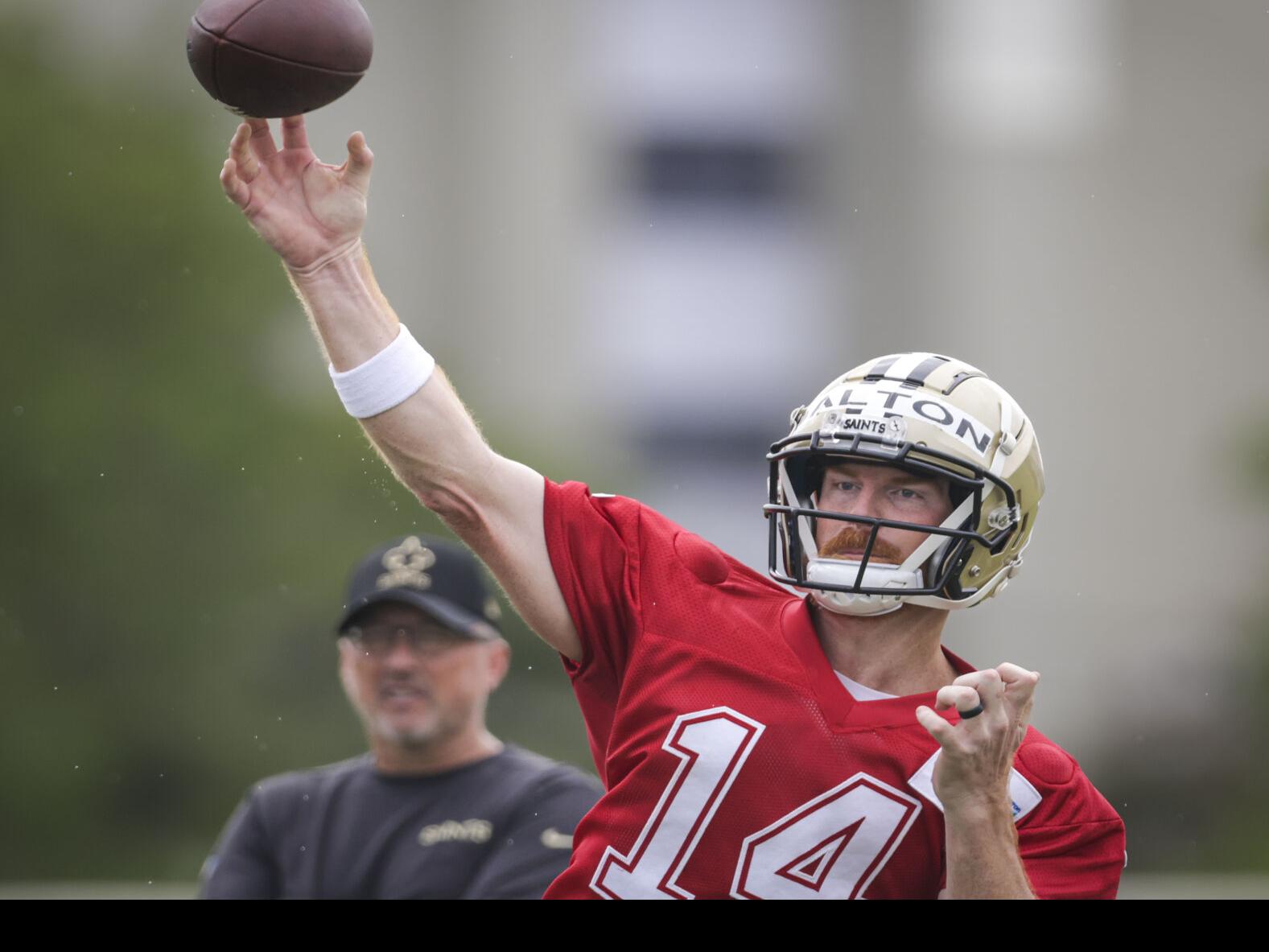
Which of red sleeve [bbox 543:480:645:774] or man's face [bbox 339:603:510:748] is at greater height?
red sleeve [bbox 543:480:645:774]

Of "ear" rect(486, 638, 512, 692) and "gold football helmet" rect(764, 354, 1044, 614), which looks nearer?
"gold football helmet" rect(764, 354, 1044, 614)

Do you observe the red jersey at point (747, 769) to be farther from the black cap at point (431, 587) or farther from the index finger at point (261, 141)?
the black cap at point (431, 587)

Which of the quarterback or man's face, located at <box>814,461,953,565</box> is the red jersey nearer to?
the quarterback

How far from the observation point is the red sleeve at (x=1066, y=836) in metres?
3.29

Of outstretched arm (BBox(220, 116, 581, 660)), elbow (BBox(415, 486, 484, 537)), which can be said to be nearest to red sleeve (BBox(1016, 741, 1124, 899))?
outstretched arm (BBox(220, 116, 581, 660))

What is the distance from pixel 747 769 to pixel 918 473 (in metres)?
0.67

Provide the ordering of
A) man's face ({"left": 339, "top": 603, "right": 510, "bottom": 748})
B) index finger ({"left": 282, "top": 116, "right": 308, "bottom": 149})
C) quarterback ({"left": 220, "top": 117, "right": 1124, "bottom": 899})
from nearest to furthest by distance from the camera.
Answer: quarterback ({"left": 220, "top": 117, "right": 1124, "bottom": 899}) < index finger ({"left": 282, "top": 116, "right": 308, "bottom": 149}) < man's face ({"left": 339, "top": 603, "right": 510, "bottom": 748})

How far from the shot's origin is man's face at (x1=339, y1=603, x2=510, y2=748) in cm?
520

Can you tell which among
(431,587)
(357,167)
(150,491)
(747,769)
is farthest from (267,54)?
(150,491)

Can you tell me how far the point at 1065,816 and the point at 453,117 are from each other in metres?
21.3

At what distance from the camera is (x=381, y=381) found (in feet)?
10.9

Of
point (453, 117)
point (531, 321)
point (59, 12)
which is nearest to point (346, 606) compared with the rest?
point (59, 12)

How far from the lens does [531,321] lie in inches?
877

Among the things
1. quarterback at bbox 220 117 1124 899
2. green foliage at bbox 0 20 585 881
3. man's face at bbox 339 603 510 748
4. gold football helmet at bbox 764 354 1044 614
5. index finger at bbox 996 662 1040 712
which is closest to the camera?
index finger at bbox 996 662 1040 712
